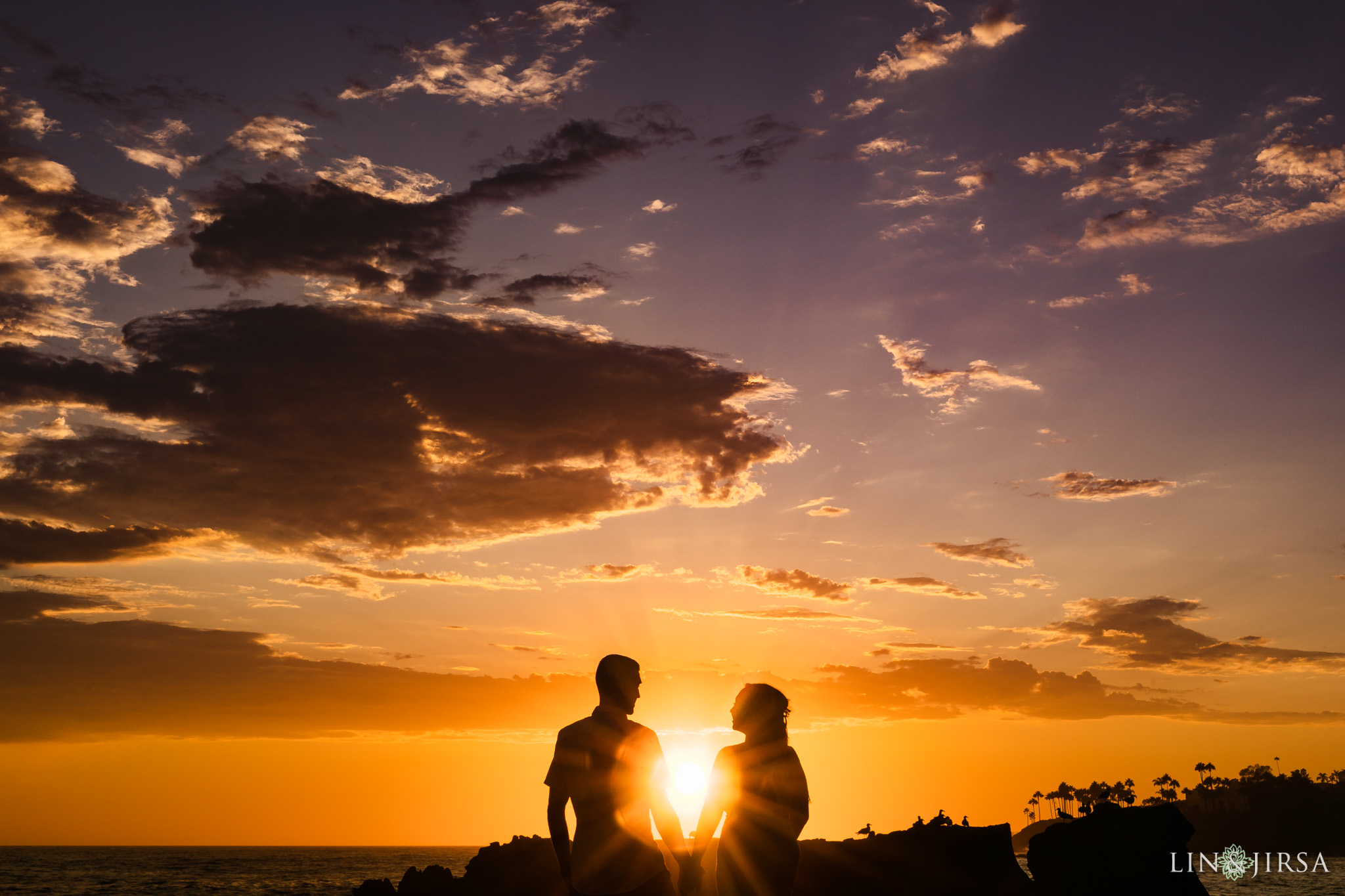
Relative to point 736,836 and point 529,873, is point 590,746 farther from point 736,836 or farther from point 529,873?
point 529,873

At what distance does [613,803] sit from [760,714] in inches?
38.0

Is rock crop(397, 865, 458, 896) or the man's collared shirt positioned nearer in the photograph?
the man's collared shirt

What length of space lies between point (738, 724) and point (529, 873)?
2990cm

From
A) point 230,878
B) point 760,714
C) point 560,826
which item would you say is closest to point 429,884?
point 560,826

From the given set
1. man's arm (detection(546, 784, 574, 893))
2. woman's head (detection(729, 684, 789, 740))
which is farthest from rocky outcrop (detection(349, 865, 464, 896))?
woman's head (detection(729, 684, 789, 740))

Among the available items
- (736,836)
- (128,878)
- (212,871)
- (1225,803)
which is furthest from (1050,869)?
(1225,803)

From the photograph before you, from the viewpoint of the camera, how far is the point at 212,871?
415ft

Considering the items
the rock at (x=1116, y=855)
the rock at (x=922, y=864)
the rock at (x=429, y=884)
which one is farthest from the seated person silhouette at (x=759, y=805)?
the rock at (x=429, y=884)

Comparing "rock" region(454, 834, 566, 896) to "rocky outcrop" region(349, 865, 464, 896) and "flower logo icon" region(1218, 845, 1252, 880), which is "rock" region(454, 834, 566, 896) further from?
"flower logo icon" region(1218, 845, 1252, 880)

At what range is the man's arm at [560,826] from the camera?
16.2 feet

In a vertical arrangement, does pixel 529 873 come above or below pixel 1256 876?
above

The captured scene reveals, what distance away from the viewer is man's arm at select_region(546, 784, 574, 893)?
16.2 feet

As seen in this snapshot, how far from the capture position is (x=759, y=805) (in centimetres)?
494

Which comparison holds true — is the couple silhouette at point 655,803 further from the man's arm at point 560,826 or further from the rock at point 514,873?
the rock at point 514,873
